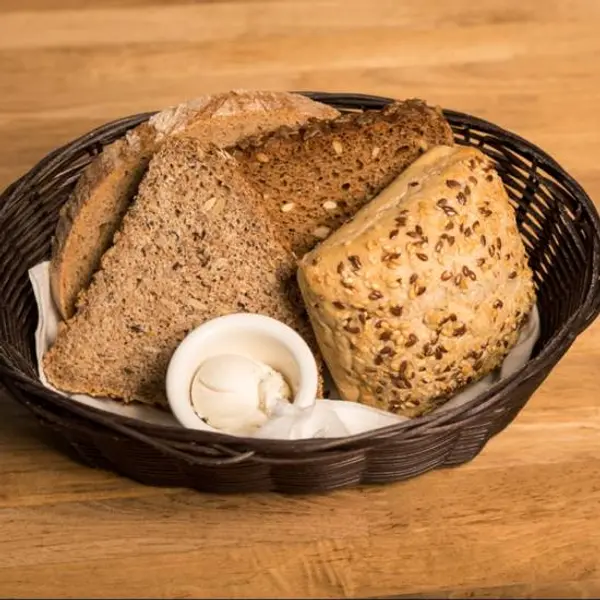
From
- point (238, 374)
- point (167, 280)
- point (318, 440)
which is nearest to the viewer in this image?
point (318, 440)

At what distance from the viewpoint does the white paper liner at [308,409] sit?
3.85 feet

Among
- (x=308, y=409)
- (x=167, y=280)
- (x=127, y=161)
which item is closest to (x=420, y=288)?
(x=308, y=409)

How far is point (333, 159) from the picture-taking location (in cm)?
139

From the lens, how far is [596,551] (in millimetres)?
1214

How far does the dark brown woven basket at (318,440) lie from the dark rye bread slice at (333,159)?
148mm

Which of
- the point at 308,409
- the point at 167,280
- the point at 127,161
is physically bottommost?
the point at 308,409

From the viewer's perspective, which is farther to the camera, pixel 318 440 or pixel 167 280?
pixel 167 280

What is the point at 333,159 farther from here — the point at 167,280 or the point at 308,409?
the point at 308,409

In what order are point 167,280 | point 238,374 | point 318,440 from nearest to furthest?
1. point 318,440
2. point 238,374
3. point 167,280

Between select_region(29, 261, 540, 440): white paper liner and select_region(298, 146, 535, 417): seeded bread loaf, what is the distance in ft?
0.11

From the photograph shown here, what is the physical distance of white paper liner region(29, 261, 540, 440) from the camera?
1.17m

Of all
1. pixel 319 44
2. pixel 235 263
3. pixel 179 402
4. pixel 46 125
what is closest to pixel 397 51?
pixel 319 44

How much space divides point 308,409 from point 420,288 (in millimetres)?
221

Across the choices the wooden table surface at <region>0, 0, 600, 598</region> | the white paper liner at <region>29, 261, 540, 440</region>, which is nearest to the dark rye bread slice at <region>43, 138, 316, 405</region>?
the white paper liner at <region>29, 261, 540, 440</region>
